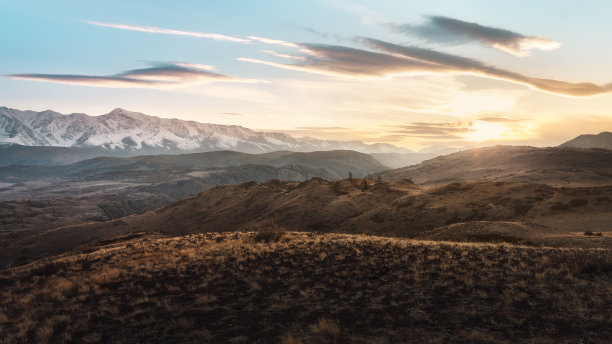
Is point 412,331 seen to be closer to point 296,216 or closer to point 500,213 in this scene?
point 500,213

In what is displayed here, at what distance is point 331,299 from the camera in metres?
14.0

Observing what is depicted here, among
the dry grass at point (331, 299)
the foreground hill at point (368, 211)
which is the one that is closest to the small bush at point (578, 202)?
the foreground hill at point (368, 211)

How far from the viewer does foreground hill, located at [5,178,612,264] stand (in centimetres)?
4354

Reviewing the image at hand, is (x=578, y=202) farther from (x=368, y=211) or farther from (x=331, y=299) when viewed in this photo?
(x=331, y=299)

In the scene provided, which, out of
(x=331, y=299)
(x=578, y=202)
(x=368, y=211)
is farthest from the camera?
(x=368, y=211)

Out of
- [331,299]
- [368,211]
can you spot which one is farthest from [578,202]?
[331,299]

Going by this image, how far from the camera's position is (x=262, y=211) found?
8488cm

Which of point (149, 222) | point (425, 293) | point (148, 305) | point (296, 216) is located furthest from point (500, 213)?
point (149, 222)

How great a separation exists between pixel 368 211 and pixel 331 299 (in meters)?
50.5

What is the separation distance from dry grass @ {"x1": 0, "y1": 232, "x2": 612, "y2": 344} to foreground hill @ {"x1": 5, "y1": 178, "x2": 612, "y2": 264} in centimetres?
1403

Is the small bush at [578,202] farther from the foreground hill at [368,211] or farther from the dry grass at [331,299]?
the dry grass at [331,299]

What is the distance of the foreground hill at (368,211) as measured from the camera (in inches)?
1714

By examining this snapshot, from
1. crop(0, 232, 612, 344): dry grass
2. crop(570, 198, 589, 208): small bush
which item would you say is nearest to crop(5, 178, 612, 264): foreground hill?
crop(570, 198, 589, 208): small bush

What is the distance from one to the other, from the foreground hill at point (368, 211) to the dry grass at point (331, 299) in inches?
552
